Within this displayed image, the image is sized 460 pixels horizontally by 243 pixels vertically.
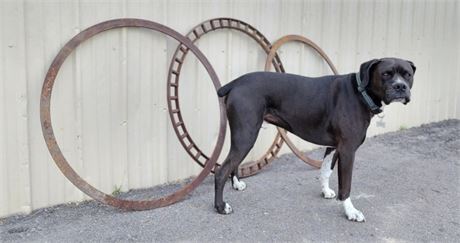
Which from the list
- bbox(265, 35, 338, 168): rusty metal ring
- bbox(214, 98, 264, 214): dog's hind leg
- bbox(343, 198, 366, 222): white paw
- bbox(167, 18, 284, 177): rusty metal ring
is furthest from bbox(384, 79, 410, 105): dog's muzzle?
bbox(167, 18, 284, 177): rusty metal ring

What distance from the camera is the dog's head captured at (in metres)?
3.10

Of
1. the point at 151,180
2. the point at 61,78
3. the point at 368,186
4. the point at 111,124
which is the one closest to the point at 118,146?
the point at 111,124

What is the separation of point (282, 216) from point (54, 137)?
1.77 metres

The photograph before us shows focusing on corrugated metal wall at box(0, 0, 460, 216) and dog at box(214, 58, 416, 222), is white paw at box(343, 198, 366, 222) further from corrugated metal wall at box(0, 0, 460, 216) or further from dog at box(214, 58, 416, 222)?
corrugated metal wall at box(0, 0, 460, 216)

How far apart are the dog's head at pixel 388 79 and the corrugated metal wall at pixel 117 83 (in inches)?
42.5

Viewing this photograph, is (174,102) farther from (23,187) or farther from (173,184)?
(23,187)

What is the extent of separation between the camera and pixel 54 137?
3148mm

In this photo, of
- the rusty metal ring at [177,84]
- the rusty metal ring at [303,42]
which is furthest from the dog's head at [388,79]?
the rusty metal ring at [177,84]

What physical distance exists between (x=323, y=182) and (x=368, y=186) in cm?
62

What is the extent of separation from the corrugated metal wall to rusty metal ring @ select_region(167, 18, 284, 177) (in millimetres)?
87

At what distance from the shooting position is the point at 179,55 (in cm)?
393

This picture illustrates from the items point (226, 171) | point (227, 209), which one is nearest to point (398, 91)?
point (226, 171)

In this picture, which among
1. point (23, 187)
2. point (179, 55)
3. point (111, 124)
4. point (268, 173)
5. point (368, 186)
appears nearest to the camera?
point (23, 187)

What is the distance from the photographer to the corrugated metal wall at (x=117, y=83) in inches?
125
